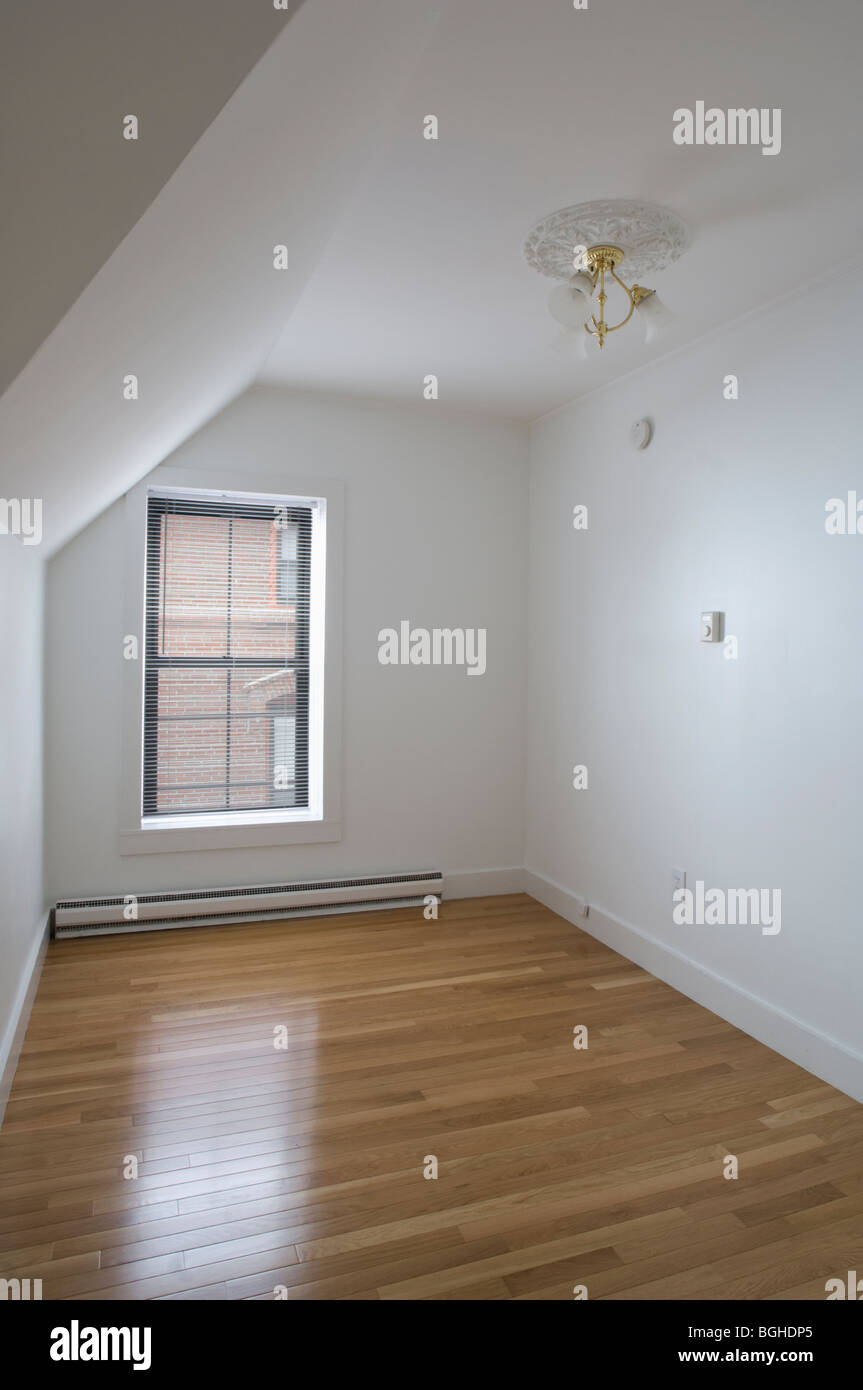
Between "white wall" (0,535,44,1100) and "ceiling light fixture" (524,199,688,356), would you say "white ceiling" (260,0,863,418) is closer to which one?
"ceiling light fixture" (524,199,688,356)

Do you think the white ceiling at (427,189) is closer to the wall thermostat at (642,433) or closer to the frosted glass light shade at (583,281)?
the frosted glass light shade at (583,281)

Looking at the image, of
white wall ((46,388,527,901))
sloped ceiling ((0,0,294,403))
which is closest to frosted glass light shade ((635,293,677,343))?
sloped ceiling ((0,0,294,403))

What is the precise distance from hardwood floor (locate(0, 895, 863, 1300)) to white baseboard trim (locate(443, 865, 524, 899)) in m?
1.00

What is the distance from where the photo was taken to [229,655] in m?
4.41

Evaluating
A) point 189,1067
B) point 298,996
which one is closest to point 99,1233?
point 189,1067

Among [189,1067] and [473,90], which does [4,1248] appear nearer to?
[189,1067]

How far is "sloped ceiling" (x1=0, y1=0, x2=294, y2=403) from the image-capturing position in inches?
43.7

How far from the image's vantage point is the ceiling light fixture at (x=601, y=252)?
2.47m

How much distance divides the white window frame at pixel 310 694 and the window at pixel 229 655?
58 millimetres

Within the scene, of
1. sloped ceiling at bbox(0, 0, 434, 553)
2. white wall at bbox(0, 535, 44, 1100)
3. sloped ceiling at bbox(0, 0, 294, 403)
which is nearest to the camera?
sloped ceiling at bbox(0, 0, 294, 403)

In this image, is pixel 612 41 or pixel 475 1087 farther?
pixel 475 1087

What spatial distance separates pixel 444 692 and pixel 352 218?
2626mm

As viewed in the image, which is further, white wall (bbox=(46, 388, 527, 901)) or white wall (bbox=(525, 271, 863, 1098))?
white wall (bbox=(46, 388, 527, 901))

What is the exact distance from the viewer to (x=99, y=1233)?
197 centimetres
